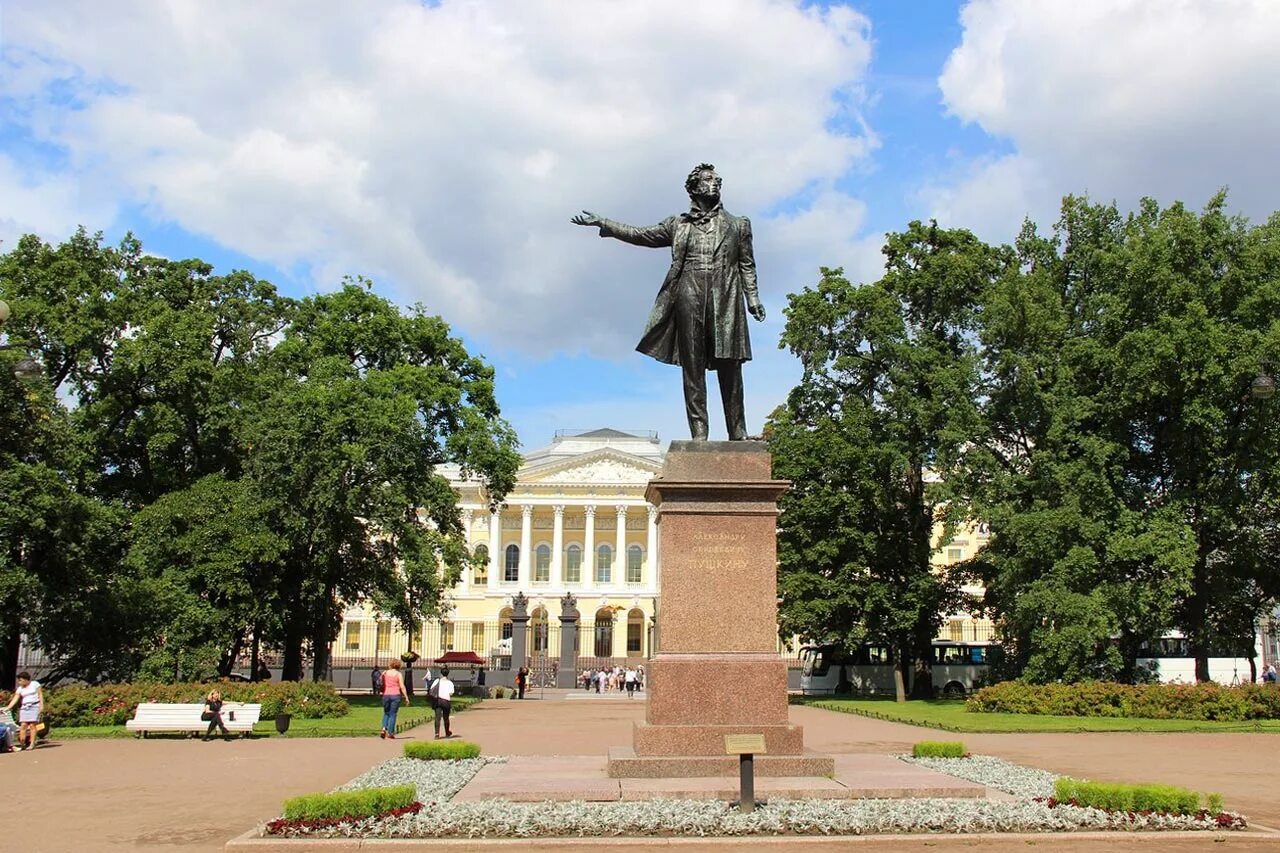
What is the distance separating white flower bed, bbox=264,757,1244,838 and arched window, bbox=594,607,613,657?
252 feet

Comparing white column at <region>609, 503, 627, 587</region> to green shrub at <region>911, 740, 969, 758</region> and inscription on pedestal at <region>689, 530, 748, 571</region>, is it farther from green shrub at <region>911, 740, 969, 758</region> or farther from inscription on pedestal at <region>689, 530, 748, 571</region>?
inscription on pedestal at <region>689, 530, 748, 571</region>

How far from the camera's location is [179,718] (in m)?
22.6

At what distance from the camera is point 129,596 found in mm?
29234

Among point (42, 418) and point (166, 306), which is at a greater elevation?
point (166, 306)

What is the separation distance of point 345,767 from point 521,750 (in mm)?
3663

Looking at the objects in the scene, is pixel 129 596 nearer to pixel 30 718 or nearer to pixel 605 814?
pixel 30 718

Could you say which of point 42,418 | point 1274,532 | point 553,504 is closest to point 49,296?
point 42,418

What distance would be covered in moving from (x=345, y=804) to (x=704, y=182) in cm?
804

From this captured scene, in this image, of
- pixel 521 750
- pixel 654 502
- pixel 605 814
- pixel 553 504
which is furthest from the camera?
pixel 553 504

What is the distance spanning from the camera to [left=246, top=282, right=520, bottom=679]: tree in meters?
31.8

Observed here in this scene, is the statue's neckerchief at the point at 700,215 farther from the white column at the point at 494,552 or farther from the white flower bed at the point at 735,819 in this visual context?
the white column at the point at 494,552

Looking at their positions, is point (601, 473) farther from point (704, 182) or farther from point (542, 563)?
point (704, 182)

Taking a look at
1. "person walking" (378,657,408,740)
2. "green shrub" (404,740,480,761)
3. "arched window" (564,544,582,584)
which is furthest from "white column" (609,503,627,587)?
"green shrub" (404,740,480,761)

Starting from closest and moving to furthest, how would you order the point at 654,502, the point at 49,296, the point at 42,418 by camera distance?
the point at 654,502 → the point at 42,418 → the point at 49,296
